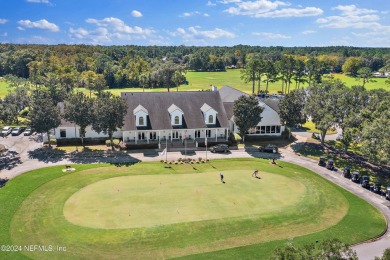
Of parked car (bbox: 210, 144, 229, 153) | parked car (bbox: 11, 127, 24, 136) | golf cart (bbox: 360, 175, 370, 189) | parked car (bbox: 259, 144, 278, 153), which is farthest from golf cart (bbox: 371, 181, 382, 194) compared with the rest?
parked car (bbox: 11, 127, 24, 136)

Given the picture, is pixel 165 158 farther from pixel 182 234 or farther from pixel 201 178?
pixel 182 234

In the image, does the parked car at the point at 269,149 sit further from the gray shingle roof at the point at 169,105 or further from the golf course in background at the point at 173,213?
the golf course in background at the point at 173,213

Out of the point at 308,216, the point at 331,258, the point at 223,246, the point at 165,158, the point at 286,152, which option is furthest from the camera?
the point at 286,152

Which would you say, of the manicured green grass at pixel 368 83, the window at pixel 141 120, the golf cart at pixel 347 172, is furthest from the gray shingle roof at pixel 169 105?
the manicured green grass at pixel 368 83

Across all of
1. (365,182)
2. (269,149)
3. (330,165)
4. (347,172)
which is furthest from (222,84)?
(365,182)

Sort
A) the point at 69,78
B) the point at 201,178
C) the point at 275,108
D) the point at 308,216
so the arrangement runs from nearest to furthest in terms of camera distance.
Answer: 1. the point at 308,216
2. the point at 201,178
3. the point at 275,108
4. the point at 69,78

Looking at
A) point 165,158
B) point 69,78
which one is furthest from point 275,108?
point 69,78
